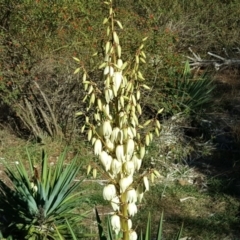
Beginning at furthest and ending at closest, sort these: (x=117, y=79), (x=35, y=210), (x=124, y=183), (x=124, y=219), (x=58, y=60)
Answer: (x=58, y=60)
(x=35, y=210)
(x=124, y=219)
(x=124, y=183)
(x=117, y=79)

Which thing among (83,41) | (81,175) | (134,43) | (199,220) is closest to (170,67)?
(134,43)

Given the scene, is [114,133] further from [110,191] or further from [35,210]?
[35,210]

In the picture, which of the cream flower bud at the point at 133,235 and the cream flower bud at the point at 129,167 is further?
the cream flower bud at the point at 133,235

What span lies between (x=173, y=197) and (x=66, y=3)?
3.11 m

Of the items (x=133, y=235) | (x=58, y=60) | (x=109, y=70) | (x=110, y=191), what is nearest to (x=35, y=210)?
(x=133, y=235)

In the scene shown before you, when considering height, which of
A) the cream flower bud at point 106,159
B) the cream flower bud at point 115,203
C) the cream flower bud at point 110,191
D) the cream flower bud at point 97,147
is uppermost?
the cream flower bud at point 97,147

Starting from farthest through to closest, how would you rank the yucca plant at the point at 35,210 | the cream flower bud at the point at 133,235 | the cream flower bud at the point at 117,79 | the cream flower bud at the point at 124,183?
the yucca plant at the point at 35,210 < the cream flower bud at the point at 133,235 < the cream flower bud at the point at 124,183 < the cream flower bud at the point at 117,79

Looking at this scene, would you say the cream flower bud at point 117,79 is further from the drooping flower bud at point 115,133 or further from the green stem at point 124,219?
the green stem at point 124,219

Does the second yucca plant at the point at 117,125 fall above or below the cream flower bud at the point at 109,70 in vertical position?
below

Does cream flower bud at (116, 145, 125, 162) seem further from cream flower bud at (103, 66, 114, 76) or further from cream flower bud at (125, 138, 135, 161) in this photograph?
cream flower bud at (103, 66, 114, 76)

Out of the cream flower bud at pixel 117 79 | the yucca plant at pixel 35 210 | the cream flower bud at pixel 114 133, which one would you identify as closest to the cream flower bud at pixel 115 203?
the cream flower bud at pixel 114 133

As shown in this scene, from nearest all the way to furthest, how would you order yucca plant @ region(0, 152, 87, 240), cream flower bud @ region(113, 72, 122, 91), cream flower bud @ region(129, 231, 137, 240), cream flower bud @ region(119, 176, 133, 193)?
cream flower bud @ region(113, 72, 122, 91), cream flower bud @ region(119, 176, 133, 193), cream flower bud @ region(129, 231, 137, 240), yucca plant @ region(0, 152, 87, 240)

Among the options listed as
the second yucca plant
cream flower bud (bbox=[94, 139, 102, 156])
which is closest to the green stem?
the second yucca plant

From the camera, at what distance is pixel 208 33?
12.0 meters
